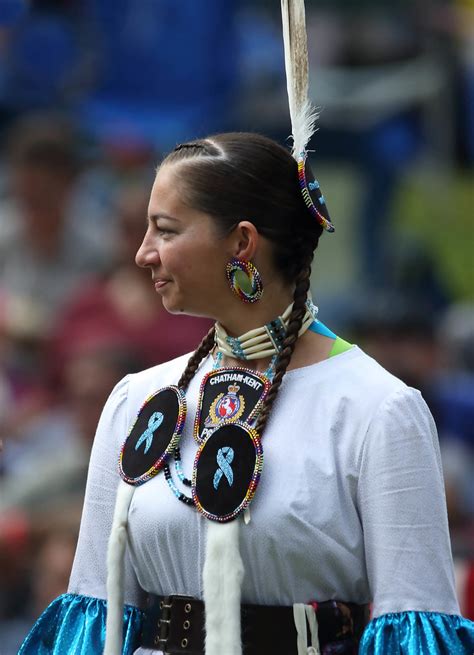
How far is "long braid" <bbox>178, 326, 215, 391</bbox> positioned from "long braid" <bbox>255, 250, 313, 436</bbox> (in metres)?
0.24

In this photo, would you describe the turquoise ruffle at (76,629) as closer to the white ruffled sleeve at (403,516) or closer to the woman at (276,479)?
the woman at (276,479)

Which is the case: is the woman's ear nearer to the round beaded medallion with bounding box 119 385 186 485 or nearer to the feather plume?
the feather plume

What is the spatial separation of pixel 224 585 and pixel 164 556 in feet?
0.67

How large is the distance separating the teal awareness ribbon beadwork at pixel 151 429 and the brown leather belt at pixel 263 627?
0.36 meters

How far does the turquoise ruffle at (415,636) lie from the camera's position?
3086 mm

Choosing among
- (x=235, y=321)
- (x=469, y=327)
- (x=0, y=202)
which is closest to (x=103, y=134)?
(x=0, y=202)

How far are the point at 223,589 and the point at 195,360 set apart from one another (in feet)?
2.01

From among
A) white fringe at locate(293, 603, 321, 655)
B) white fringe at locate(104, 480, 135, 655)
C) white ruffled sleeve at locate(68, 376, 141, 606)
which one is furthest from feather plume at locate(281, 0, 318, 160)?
white fringe at locate(293, 603, 321, 655)

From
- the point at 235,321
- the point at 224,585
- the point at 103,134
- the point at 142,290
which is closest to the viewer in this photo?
the point at 224,585

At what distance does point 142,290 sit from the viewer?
22.1ft

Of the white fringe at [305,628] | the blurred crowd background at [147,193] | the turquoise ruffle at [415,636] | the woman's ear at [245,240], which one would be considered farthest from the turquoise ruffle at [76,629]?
the blurred crowd background at [147,193]

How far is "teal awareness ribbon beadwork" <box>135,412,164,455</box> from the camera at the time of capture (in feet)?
11.1

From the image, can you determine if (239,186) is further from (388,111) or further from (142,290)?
(388,111)

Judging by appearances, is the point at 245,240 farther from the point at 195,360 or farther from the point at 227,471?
the point at 227,471
